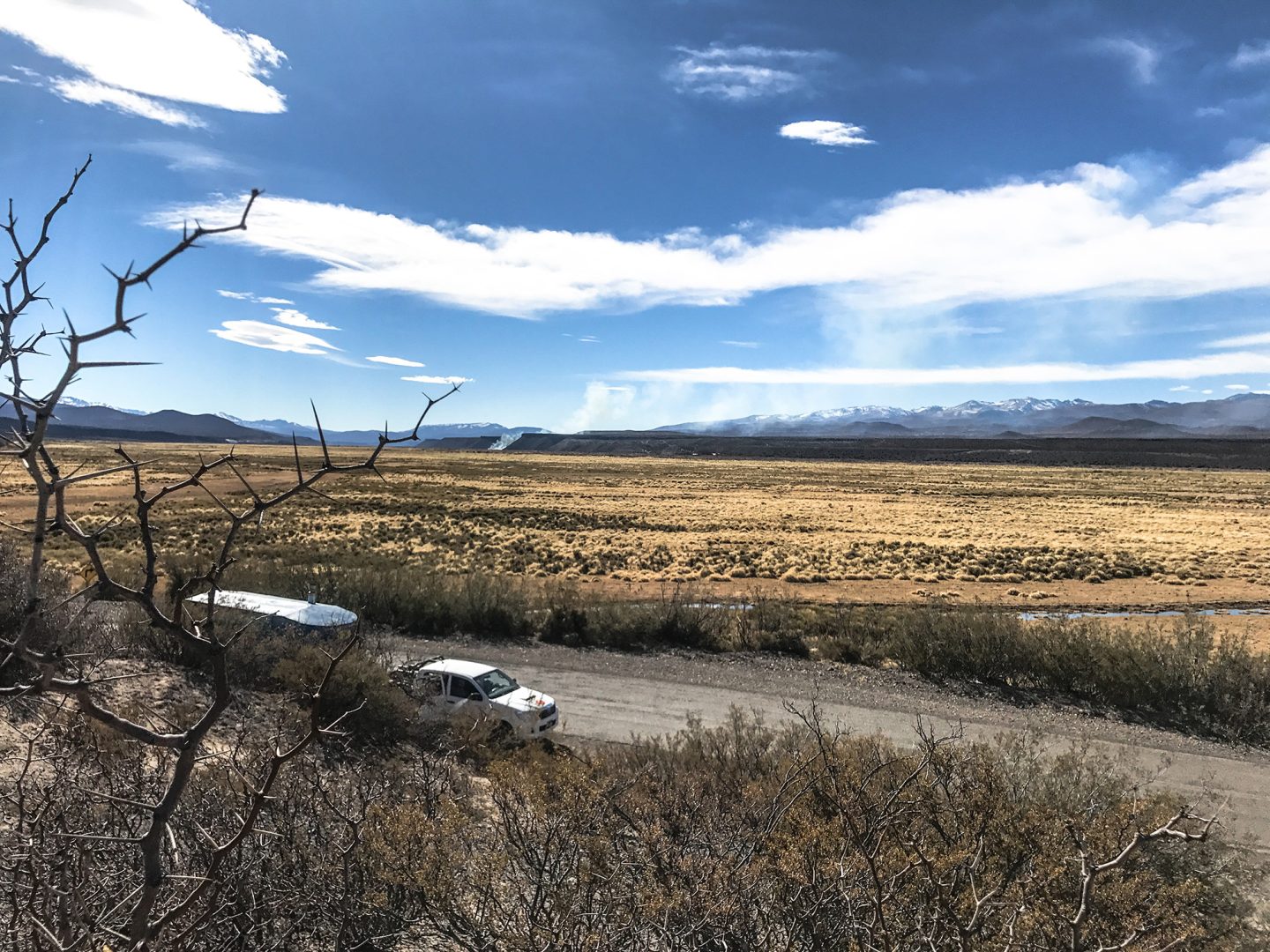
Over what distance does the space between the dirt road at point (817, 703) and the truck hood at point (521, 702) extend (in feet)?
2.80

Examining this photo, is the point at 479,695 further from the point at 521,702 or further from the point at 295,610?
the point at 295,610

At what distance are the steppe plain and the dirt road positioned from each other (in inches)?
331

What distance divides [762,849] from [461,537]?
3947 centimetres

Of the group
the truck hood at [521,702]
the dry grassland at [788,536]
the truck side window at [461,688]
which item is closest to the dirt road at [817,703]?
the truck hood at [521,702]

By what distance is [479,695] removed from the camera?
1270cm

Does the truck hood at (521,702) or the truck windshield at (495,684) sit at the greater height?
the truck windshield at (495,684)

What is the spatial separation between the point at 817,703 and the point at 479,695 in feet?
23.8

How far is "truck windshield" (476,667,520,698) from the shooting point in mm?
12930

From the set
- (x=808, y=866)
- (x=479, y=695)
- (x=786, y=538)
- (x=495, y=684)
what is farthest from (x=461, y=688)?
(x=786, y=538)

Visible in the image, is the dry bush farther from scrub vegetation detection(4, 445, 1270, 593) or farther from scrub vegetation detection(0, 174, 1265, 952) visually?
scrub vegetation detection(4, 445, 1270, 593)

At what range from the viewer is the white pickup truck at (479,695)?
40.2ft

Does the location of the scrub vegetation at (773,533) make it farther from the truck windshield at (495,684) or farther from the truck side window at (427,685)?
the truck windshield at (495,684)

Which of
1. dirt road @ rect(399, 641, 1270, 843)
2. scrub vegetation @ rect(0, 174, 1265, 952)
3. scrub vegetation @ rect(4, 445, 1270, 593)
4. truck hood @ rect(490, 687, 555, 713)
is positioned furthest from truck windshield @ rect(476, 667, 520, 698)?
scrub vegetation @ rect(4, 445, 1270, 593)

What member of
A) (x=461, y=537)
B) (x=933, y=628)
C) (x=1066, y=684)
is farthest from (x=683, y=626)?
(x=461, y=537)
